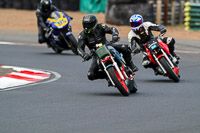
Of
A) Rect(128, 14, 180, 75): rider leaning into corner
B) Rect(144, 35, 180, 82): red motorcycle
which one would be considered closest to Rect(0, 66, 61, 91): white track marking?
Rect(128, 14, 180, 75): rider leaning into corner

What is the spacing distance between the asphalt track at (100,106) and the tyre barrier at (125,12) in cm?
1076

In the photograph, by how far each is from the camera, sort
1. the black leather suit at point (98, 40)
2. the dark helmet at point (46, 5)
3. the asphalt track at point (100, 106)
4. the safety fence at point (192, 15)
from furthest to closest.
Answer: the safety fence at point (192, 15) → the dark helmet at point (46, 5) → the black leather suit at point (98, 40) → the asphalt track at point (100, 106)

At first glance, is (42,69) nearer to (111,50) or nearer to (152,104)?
(111,50)

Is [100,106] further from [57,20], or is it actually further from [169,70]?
[57,20]

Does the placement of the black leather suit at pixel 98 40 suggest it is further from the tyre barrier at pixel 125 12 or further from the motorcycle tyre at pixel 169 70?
the tyre barrier at pixel 125 12

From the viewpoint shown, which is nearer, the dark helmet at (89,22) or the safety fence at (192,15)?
the dark helmet at (89,22)

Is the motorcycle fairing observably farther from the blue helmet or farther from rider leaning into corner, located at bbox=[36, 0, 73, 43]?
the blue helmet

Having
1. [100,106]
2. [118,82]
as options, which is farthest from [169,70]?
[100,106]

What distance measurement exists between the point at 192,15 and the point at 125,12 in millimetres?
3113

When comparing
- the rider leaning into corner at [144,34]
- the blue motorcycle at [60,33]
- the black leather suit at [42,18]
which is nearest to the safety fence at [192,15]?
the black leather suit at [42,18]

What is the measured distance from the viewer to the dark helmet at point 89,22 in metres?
11.2

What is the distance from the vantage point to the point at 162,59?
500 inches

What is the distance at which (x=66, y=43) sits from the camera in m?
18.6

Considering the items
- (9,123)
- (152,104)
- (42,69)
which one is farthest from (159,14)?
(9,123)
